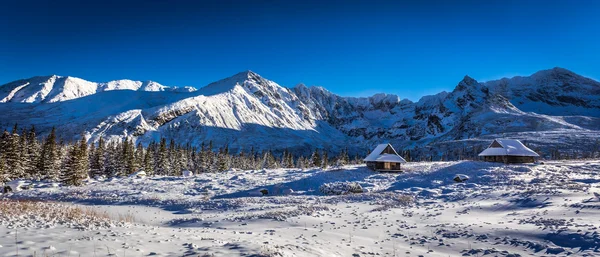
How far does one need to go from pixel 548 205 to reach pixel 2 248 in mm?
27097

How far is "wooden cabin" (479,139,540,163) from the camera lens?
2527 inches

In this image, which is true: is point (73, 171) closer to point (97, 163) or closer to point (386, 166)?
point (97, 163)

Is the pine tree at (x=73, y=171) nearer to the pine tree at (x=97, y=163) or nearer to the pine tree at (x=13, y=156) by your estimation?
the pine tree at (x=13, y=156)

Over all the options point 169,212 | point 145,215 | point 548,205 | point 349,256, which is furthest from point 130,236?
point 548,205

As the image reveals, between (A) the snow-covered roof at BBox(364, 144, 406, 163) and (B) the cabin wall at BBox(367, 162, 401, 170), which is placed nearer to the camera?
(A) the snow-covered roof at BBox(364, 144, 406, 163)

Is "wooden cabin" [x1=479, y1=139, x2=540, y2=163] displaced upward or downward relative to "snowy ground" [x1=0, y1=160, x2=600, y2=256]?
upward

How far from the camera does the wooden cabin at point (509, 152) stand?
64188 millimetres

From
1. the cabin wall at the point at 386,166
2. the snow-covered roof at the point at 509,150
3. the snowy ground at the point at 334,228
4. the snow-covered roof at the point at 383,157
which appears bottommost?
the snowy ground at the point at 334,228

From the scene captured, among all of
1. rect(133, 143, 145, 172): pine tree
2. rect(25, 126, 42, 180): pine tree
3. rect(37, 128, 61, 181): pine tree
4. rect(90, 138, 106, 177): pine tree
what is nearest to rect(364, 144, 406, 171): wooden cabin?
rect(133, 143, 145, 172): pine tree

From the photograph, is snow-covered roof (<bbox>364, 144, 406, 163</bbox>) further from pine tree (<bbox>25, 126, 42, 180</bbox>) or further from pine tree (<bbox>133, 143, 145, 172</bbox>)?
pine tree (<bbox>25, 126, 42, 180</bbox>)

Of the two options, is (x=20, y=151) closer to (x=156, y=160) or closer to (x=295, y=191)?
(x=156, y=160)

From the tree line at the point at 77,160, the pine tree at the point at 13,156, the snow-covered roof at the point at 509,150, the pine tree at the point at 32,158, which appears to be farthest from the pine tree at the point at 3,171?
the snow-covered roof at the point at 509,150

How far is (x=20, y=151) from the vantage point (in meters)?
55.7

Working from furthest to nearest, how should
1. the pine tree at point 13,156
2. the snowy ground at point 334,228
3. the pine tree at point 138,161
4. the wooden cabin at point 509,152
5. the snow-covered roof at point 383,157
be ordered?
the pine tree at point 138,161
the wooden cabin at point 509,152
the snow-covered roof at point 383,157
the pine tree at point 13,156
the snowy ground at point 334,228
